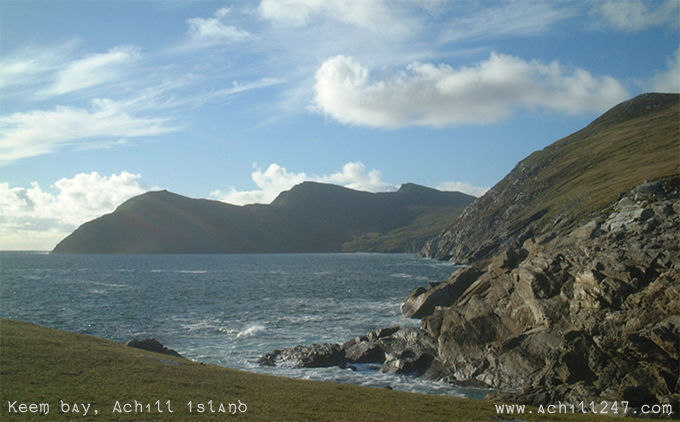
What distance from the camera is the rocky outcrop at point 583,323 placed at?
1075 inches

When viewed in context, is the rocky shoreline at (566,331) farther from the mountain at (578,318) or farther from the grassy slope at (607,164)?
the grassy slope at (607,164)

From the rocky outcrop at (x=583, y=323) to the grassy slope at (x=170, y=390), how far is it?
6.90m

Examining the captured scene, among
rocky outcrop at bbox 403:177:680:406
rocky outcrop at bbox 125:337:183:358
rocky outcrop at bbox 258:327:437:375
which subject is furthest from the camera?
rocky outcrop at bbox 258:327:437:375

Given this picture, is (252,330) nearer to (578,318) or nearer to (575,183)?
(578,318)

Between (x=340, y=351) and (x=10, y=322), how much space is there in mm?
27900

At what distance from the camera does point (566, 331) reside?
110ft

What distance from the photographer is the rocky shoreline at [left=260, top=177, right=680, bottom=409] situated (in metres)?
27.5

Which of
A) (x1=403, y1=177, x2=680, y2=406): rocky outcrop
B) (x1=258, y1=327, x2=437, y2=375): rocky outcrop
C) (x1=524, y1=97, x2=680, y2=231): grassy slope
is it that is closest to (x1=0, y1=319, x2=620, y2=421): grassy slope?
(x1=403, y1=177, x2=680, y2=406): rocky outcrop

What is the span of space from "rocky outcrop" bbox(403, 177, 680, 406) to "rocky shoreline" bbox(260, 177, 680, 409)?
0.25 feet

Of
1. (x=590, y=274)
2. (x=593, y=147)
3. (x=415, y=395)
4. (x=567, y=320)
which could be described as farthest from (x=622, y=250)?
(x=593, y=147)

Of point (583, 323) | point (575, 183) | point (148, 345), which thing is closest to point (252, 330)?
point (148, 345)

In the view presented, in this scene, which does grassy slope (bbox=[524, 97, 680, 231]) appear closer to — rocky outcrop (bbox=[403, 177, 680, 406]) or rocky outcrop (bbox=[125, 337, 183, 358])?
rocky outcrop (bbox=[403, 177, 680, 406])

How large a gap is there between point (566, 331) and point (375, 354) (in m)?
17.3

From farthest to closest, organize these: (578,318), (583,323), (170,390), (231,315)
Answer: (231,315), (578,318), (583,323), (170,390)
